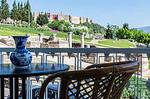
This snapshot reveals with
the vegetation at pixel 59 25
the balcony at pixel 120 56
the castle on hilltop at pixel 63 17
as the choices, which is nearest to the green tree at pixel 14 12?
the vegetation at pixel 59 25

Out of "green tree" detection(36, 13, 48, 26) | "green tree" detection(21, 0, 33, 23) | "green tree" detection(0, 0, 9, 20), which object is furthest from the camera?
Result: "green tree" detection(36, 13, 48, 26)

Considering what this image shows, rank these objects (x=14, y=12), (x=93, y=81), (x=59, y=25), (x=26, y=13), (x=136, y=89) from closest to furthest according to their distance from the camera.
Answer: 1. (x=93, y=81)
2. (x=136, y=89)
3. (x=14, y=12)
4. (x=26, y=13)
5. (x=59, y=25)

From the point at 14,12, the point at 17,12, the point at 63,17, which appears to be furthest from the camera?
the point at 63,17

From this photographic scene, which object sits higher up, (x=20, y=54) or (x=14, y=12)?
(x=14, y=12)

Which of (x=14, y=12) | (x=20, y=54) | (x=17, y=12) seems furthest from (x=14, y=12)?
(x=20, y=54)

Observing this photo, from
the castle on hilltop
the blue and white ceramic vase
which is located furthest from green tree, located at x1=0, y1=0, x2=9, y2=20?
the blue and white ceramic vase

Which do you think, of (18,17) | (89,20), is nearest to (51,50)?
(18,17)

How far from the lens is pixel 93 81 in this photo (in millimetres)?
2152

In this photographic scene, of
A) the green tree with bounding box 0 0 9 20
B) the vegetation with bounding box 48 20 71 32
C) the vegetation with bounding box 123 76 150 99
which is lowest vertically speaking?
the vegetation with bounding box 123 76 150 99

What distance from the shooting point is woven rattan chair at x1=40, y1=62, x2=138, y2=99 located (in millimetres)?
2115

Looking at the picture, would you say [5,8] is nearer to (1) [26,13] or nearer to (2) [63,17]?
(1) [26,13]

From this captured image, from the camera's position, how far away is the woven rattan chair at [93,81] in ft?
6.94

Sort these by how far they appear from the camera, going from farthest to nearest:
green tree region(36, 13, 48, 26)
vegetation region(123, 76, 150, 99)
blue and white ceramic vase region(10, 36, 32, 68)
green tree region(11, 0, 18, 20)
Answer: green tree region(36, 13, 48, 26) < green tree region(11, 0, 18, 20) < vegetation region(123, 76, 150, 99) < blue and white ceramic vase region(10, 36, 32, 68)

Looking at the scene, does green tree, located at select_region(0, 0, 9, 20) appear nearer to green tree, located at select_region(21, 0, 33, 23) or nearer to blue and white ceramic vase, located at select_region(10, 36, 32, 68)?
green tree, located at select_region(21, 0, 33, 23)
